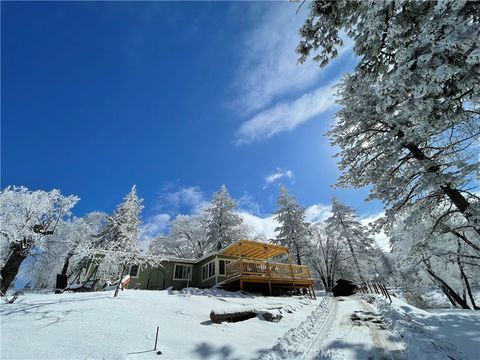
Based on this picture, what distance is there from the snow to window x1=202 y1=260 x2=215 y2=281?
10.8 m

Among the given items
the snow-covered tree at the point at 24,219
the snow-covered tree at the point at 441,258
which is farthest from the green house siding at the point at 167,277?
the snow-covered tree at the point at 441,258

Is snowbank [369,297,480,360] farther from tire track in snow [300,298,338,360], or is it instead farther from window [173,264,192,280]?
window [173,264,192,280]

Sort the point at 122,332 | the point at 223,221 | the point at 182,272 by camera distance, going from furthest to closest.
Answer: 1. the point at 223,221
2. the point at 182,272
3. the point at 122,332

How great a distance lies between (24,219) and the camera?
14602 mm

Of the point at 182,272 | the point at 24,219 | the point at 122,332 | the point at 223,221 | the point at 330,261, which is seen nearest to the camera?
the point at 122,332

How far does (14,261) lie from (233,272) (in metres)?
13.6

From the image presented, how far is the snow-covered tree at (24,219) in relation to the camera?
1346 cm

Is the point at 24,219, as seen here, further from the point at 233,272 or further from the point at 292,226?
the point at 292,226

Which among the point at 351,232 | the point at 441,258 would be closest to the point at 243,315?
the point at 441,258

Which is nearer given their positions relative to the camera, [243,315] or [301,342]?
[301,342]

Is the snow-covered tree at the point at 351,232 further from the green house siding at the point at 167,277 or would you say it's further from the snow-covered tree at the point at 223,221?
the green house siding at the point at 167,277

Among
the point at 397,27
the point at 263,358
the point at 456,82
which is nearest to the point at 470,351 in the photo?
the point at 263,358

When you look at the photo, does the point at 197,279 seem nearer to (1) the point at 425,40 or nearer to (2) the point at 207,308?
(2) the point at 207,308

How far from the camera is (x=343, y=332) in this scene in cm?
722
